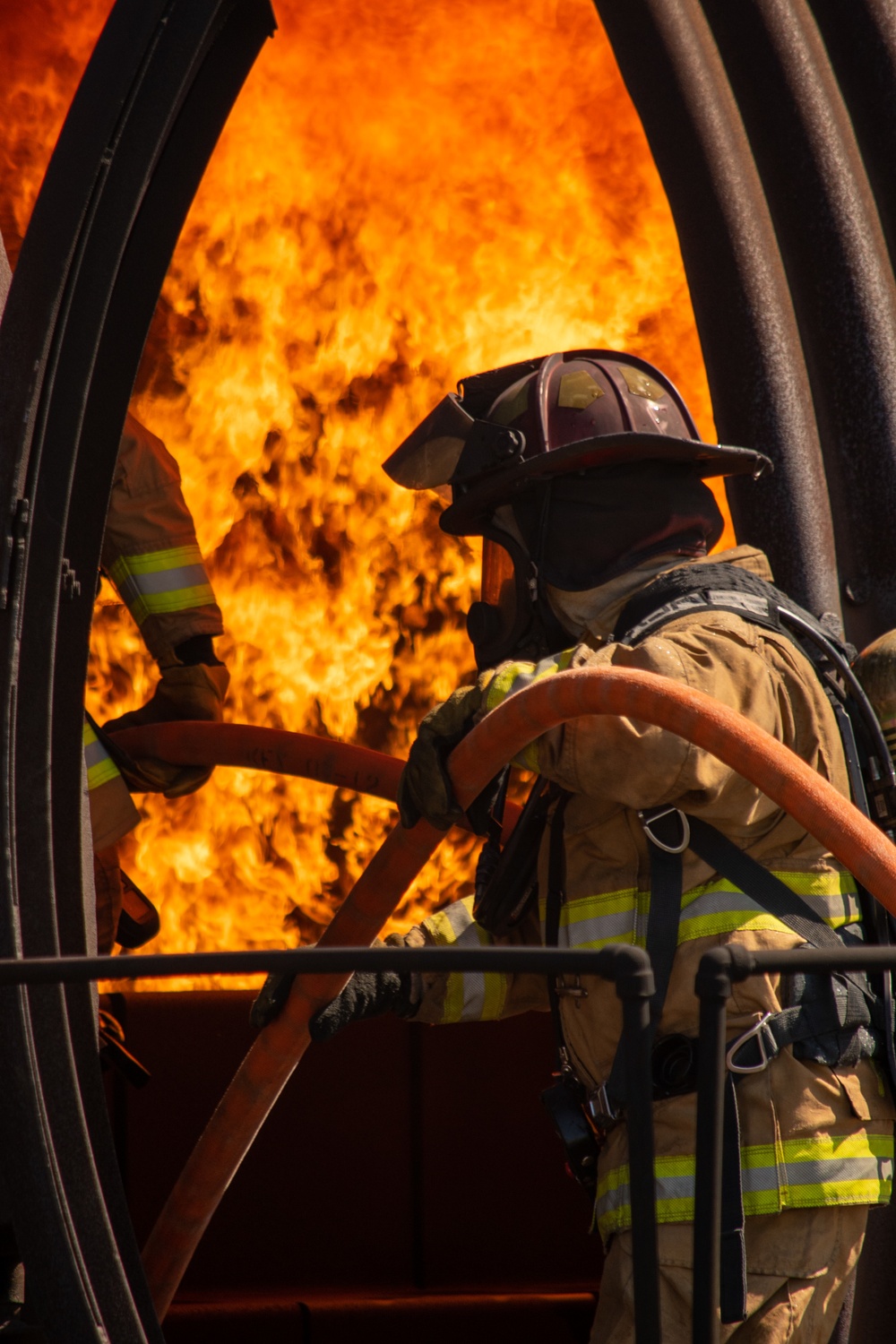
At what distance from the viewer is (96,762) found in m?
3.74

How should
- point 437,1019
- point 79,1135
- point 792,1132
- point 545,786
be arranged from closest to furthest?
point 79,1135 < point 792,1132 < point 545,786 < point 437,1019

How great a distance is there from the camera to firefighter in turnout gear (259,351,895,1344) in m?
2.65

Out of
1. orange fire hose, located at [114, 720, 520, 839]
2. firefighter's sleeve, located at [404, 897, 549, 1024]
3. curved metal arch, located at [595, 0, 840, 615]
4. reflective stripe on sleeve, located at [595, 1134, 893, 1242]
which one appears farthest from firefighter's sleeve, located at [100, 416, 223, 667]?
reflective stripe on sleeve, located at [595, 1134, 893, 1242]

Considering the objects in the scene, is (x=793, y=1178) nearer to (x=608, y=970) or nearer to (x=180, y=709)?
(x=608, y=970)

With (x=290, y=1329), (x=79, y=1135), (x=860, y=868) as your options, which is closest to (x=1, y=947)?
(x=79, y=1135)

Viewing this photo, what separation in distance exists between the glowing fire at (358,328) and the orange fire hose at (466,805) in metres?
2.92

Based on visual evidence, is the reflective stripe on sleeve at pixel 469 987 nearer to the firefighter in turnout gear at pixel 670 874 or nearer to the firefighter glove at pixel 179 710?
the firefighter in turnout gear at pixel 670 874

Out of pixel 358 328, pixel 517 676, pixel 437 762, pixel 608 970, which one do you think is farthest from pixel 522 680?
→ pixel 358 328

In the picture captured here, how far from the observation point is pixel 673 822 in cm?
278

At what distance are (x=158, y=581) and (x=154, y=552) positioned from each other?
8cm

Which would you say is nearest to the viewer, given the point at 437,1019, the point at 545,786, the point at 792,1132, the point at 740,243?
the point at 792,1132

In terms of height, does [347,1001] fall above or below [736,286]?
below

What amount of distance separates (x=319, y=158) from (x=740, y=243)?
2524 millimetres

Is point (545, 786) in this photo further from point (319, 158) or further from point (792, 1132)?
point (319, 158)
